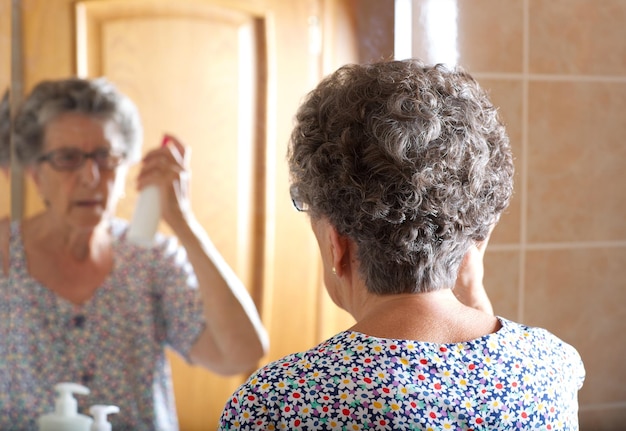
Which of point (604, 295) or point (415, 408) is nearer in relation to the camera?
point (415, 408)

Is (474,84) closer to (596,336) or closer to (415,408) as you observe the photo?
(415,408)

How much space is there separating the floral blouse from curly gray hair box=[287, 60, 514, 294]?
9cm

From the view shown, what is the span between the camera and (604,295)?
56.4 inches

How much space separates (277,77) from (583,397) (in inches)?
31.7

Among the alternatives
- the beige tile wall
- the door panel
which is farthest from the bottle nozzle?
the beige tile wall

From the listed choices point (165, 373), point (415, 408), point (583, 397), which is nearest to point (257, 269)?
point (165, 373)

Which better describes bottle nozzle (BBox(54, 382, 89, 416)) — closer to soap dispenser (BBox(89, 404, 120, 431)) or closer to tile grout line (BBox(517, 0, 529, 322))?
Result: soap dispenser (BBox(89, 404, 120, 431))

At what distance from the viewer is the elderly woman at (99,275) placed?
116 centimetres

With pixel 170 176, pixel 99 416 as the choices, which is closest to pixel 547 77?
pixel 170 176

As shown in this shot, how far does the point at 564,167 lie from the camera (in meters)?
1.39

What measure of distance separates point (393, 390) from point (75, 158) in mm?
665

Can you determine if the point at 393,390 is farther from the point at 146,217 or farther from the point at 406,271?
the point at 146,217

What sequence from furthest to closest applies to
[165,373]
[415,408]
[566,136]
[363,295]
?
[566,136] < [165,373] < [363,295] < [415,408]

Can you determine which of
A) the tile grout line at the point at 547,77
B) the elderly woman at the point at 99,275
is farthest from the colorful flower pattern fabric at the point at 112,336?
the tile grout line at the point at 547,77
